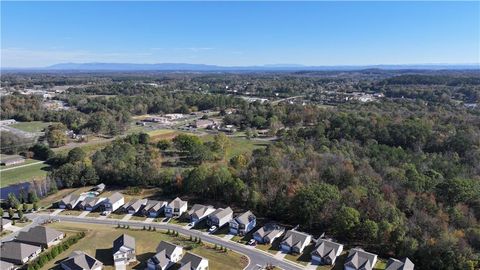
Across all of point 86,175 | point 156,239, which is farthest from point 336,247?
point 86,175

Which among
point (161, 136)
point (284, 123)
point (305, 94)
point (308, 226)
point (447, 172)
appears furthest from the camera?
point (305, 94)

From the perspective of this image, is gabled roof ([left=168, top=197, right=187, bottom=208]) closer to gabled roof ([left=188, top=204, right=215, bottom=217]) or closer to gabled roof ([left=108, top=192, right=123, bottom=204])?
gabled roof ([left=188, top=204, right=215, bottom=217])

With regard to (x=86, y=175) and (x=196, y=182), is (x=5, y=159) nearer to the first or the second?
(x=86, y=175)

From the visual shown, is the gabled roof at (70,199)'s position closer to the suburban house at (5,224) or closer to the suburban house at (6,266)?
the suburban house at (5,224)

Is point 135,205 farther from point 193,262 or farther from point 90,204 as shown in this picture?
point 193,262

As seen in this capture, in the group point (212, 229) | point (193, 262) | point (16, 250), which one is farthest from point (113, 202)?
point (193, 262)

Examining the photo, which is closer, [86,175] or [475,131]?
[86,175]
